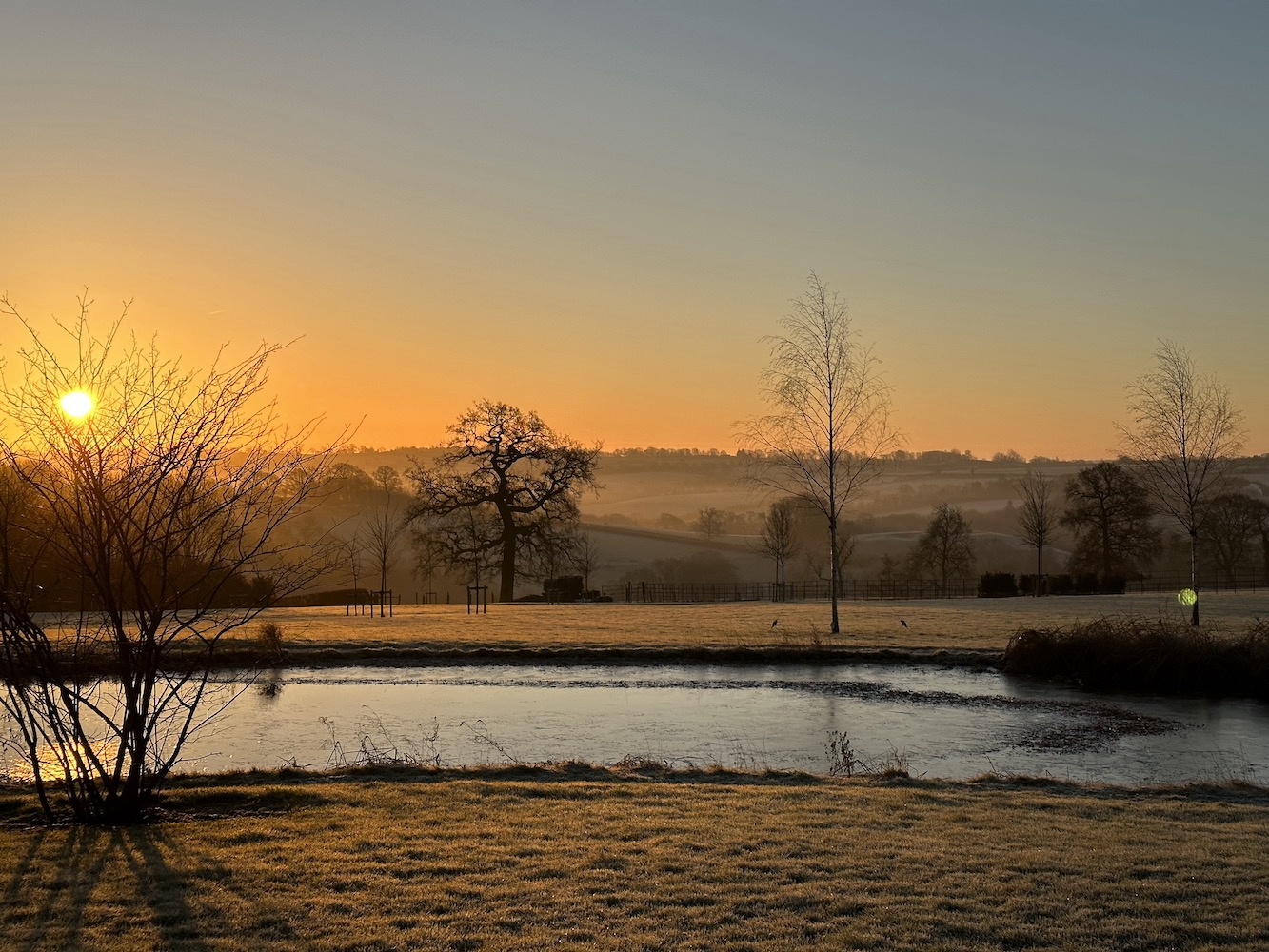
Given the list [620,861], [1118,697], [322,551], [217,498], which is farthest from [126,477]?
[1118,697]

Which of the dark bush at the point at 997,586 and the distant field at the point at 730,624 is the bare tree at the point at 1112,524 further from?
the distant field at the point at 730,624

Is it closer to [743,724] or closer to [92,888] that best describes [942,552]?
[743,724]

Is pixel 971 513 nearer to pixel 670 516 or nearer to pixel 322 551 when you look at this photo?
pixel 670 516

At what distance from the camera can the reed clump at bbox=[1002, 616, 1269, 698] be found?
68.9 ft

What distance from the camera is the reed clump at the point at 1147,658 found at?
68.9 ft

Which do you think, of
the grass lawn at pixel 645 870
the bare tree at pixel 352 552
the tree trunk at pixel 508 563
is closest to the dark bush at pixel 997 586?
the tree trunk at pixel 508 563

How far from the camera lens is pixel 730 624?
3597cm

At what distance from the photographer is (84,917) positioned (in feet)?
20.6

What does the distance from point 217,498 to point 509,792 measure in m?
4.00

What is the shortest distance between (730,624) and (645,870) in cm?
2902

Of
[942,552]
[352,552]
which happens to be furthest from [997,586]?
[352,552]

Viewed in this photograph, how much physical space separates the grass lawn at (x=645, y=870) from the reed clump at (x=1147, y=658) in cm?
1220

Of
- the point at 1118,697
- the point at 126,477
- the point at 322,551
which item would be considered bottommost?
the point at 1118,697

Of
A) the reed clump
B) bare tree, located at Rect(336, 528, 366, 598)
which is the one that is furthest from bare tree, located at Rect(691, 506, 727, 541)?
the reed clump
